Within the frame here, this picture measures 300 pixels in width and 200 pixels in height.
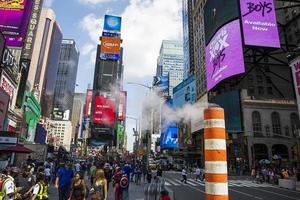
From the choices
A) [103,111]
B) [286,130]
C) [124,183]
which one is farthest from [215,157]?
[103,111]

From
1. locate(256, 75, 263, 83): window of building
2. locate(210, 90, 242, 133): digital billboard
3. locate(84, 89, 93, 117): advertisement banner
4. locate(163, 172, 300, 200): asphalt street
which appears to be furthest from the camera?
locate(84, 89, 93, 117): advertisement banner

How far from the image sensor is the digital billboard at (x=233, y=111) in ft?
184

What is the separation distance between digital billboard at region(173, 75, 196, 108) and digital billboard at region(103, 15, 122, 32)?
44.5 meters

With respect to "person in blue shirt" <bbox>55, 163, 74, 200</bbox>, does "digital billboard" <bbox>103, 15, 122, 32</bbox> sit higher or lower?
higher

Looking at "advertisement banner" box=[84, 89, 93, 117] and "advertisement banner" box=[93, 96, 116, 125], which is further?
"advertisement banner" box=[84, 89, 93, 117]

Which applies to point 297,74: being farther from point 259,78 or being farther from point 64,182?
point 259,78

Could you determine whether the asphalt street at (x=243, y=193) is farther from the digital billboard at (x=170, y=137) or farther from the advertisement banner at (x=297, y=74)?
the digital billboard at (x=170, y=137)

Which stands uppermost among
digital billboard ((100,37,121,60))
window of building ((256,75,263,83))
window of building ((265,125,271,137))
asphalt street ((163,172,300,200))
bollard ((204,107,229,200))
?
digital billboard ((100,37,121,60))

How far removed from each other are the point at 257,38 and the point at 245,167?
23.6 m

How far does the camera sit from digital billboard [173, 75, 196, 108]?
82562 millimetres

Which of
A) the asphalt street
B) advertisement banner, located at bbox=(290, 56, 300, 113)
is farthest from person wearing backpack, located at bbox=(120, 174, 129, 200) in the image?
advertisement banner, located at bbox=(290, 56, 300, 113)

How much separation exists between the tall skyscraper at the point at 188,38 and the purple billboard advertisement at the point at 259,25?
7141cm

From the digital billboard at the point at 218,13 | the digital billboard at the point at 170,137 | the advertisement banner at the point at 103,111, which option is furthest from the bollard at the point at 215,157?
the advertisement banner at the point at 103,111

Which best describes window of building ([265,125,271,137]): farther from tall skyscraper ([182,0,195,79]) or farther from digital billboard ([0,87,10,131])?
tall skyscraper ([182,0,195,79])
